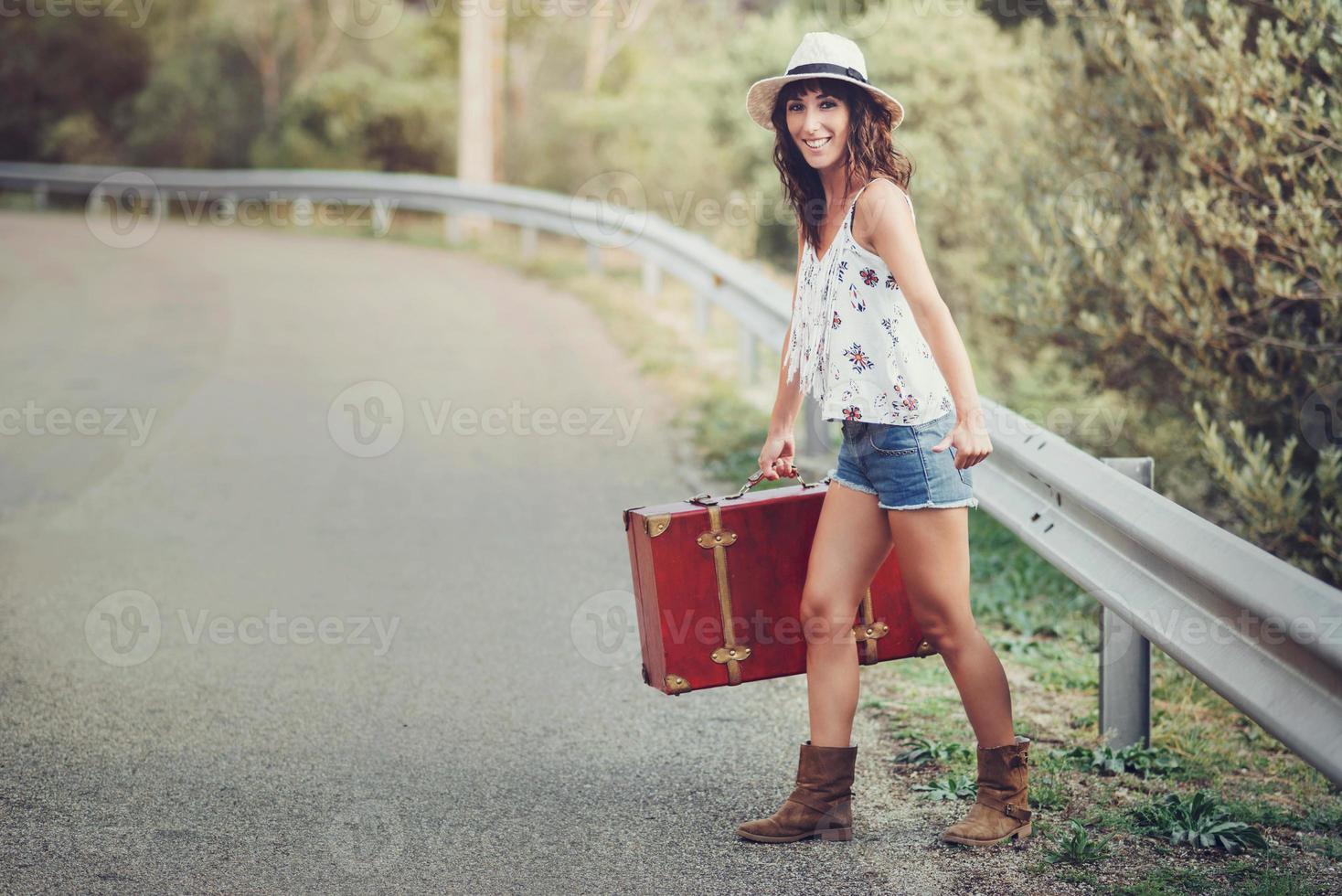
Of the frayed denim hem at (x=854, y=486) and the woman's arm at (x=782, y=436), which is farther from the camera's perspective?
the woman's arm at (x=782, y=436)

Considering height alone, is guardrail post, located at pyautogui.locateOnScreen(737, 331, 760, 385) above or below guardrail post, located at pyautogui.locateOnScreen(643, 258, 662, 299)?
below

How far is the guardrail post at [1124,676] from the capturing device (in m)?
4.33

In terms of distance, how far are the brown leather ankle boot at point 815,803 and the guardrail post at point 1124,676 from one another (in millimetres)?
997

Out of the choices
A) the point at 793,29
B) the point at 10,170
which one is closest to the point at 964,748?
the point at 793,29

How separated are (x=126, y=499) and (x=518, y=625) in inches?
115

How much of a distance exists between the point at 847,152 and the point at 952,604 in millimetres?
1182

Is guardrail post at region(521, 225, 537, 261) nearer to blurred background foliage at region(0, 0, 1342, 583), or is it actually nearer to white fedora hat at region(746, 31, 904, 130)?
blurred background foliage at region(0, 0, 1342, 583)

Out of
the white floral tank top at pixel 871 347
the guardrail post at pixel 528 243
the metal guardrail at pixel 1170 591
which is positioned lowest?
the metal guardrail at pixel 1170 591

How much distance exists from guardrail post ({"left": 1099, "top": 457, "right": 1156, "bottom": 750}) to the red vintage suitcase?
0.65 meters

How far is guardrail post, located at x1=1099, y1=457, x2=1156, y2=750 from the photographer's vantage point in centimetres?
433

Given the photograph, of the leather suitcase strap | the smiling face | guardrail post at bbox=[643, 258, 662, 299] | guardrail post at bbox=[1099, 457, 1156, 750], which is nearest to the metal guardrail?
guardrail post at bbox=[1099, 457, 1156, 750]

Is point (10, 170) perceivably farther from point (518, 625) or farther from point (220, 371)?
point (518, 625)

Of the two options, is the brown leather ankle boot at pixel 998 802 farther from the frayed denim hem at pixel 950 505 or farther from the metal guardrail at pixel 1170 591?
the frayed denim hem at pixel 950 505

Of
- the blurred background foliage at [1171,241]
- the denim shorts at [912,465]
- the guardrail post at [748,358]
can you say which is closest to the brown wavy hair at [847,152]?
the denim shorts at [912,465]
